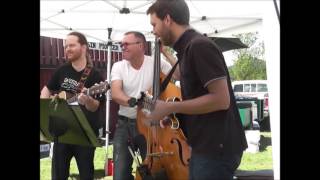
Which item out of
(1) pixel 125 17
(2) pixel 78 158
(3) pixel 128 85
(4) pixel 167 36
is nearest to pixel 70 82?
(3) pixel 128 85

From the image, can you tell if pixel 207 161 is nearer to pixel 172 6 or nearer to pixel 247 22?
pixel 172 6

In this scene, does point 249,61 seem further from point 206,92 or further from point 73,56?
point 206,92

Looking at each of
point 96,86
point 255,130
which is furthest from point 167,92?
point 255,130

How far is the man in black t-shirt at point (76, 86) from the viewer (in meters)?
2.41

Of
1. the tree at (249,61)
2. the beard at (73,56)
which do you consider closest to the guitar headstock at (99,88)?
the beard at (73,56)

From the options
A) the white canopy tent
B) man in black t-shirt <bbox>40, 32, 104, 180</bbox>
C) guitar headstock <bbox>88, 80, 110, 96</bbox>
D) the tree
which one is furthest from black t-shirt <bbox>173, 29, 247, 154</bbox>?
the tree

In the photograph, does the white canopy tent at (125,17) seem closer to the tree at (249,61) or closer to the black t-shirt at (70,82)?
the tree at (249,61)

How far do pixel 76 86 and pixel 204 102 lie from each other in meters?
1.26

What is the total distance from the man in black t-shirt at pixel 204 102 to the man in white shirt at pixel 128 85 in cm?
93

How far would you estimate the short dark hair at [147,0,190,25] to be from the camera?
1490 mm

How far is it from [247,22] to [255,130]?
0.94 metres

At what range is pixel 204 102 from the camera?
134 cm

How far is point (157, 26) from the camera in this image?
4.97 feet

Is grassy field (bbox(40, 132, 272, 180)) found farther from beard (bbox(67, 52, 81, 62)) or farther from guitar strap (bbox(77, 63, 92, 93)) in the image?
beard (bbox(67, 52, 81, 62))
